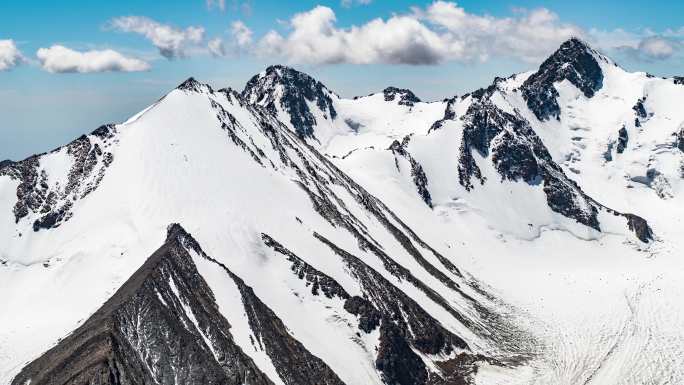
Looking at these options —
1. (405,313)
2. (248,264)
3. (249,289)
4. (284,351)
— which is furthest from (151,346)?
(405,313)

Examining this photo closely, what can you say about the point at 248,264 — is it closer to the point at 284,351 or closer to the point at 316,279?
the point at 316,279

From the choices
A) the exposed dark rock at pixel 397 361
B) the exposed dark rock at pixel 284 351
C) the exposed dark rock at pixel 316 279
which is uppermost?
the exposed dark rock at pixel 316 279

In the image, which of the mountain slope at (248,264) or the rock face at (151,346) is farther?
the mountain slope at (248,264)

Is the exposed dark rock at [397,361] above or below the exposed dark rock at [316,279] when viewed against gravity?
below

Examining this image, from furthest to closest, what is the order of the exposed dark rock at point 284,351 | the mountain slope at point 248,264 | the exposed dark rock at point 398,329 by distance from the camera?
the exposed dark rock at point 398,329 < the mountain slope at point 248,264 < the exposed dark rock at point 284,351

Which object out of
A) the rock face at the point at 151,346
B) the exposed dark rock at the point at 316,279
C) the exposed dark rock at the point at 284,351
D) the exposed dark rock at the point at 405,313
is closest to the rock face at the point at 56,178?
the rock face at the point at 151,346

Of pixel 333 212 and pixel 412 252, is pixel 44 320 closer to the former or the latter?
pixel 333 212

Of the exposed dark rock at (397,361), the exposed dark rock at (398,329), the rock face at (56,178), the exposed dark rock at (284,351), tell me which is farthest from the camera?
the rock face at (56,178)

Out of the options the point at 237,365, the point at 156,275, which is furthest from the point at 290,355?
the point at 156,275

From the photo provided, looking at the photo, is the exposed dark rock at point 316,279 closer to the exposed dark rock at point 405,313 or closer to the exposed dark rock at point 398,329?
the exposed dark rock at point 398,329
